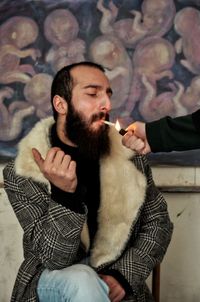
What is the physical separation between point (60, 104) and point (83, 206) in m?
0.46

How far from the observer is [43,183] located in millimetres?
1541

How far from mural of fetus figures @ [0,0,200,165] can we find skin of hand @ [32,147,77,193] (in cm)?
81

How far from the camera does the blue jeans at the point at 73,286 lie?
1.34m

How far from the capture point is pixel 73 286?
1360 mm

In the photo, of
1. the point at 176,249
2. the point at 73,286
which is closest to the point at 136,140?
the point at 73,286

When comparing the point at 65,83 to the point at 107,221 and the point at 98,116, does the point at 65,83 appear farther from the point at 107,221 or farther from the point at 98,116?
the point at 107,221

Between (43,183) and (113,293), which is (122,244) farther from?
(43,183)

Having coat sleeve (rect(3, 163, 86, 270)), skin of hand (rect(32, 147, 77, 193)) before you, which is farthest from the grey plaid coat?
skin of hand (rect(32, 147, 77, 193))

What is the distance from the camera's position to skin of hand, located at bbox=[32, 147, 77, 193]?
4.49 ft

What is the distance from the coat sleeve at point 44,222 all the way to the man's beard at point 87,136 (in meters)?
0.21

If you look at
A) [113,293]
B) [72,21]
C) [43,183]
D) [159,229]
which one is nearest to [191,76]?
[72,21]

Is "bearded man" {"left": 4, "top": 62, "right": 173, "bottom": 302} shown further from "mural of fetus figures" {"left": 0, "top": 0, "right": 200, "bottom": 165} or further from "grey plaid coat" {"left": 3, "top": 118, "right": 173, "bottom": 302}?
"mural of fetus figures" {"left": 0, "top": 0, "right": 200, "bottom": 165}

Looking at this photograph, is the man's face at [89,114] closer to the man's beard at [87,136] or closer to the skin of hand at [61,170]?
the man's beard at [87,136]

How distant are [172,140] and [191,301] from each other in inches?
41.9
